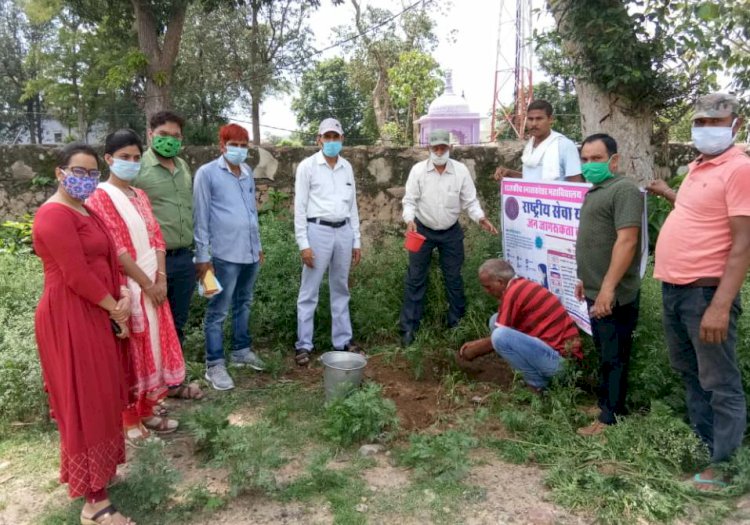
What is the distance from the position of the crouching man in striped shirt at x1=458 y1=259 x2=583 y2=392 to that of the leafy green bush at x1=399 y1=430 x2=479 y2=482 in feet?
2.49

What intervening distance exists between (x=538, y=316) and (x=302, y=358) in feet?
6.25

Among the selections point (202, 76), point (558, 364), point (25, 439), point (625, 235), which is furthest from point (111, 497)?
point (202, 76)

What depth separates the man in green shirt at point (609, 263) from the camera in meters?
3.03

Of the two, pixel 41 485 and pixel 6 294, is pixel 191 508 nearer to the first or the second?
pixel 41 485

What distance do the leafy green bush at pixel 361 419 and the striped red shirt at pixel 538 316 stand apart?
1009mm

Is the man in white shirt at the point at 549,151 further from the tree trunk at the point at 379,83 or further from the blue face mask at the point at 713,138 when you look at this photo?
the tree trunk at the point at 379,83

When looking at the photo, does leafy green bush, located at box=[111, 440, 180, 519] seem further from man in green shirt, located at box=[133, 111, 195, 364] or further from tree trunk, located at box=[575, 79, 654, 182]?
tree trunk, located at box=[575, 79, 654, 182]

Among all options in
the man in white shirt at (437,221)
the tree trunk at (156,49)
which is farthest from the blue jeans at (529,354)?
the tree trunk at (156,49)

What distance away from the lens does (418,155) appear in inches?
258

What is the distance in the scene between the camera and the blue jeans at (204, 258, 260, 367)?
13.7ft

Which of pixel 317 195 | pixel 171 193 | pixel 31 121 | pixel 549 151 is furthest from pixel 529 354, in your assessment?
pixel 31 121

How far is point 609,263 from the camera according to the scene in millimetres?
3186

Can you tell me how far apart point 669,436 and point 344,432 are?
68.5 inches

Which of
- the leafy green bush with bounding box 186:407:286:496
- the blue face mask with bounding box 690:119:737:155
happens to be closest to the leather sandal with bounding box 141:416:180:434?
the leafy green bush with bounding box 186:407:286:496
